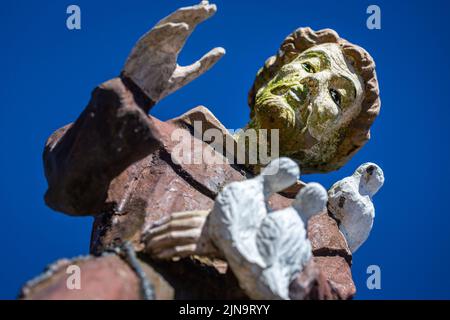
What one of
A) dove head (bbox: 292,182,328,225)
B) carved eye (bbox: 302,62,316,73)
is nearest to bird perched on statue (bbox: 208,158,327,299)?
dove head (bbox: 292,182,328,225)

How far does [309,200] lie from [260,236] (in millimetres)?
325

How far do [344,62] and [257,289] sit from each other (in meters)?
2.46

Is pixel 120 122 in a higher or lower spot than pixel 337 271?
higher

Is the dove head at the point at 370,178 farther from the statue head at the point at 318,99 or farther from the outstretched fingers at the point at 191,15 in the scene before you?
the outstretched fingers at the point at 191,15

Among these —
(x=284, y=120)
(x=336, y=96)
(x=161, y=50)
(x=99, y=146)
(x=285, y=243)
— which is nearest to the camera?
(x=285, y=243)

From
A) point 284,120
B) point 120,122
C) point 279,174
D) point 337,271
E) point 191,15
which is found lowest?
point 337,271

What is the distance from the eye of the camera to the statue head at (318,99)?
416 centimetres

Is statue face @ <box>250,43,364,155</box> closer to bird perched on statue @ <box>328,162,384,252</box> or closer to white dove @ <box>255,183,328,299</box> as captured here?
bird perched on statue @ <box>328,162,384,252</box>

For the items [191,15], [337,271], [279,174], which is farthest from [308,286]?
[191,15]

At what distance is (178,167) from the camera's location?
A: 3734 mm

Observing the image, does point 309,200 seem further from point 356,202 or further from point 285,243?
point 356,202

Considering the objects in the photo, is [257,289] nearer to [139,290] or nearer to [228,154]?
[139,290]

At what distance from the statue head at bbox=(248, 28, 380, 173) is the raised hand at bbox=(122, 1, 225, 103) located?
116cm

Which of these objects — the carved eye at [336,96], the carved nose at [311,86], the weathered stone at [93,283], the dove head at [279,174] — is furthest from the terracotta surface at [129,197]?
the carved eye at [336,96]
